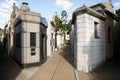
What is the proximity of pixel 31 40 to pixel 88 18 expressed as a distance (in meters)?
4.65

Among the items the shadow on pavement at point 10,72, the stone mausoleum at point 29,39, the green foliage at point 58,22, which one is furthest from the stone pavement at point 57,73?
the green foliage at point 58,22

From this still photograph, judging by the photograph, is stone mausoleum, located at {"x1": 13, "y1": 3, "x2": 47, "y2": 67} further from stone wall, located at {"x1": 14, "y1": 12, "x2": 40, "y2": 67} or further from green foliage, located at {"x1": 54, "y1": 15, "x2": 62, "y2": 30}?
green foliage, located at {"x1": 54, "y1": 15, "x2": 62, "y2": 30}

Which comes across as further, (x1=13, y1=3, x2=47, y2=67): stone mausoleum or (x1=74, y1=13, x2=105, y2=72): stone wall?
(x1=13, y1=3, x2=47, y2=67): stone mausoleum

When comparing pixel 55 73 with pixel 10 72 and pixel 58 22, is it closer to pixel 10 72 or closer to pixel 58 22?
pixel 10 72

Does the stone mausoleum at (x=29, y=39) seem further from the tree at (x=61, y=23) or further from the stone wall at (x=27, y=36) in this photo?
the tree at (x=61, y=23)

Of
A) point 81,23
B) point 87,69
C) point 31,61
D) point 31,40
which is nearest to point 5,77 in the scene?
point 31,61

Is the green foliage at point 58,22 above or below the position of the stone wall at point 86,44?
above

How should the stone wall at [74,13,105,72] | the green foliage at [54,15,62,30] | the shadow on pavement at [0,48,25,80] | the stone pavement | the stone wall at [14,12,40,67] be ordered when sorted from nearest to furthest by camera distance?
the stone pavement → the shadow on pavement at [0,48,25,80] → the stone wall at [74,13,105,72] → the stone wall at [14,12,40,67] → the green foliage at [54,15,62,30]

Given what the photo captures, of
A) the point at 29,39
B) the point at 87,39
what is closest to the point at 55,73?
the point at 87,39

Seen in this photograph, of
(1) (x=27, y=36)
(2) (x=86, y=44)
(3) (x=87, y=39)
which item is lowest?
(2) (x=86, y=44)

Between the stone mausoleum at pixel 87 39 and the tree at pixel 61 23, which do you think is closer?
the stone mausoleum at pixel 87 39

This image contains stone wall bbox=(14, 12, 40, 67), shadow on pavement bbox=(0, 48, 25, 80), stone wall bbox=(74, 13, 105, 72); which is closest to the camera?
shadow on pavement bbox=(0, 48, 25, 80)

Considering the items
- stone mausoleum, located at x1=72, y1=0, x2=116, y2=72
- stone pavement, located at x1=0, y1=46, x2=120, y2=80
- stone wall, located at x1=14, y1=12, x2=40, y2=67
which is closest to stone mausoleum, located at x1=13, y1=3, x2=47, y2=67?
stone wall, located at x1=14, y1=12, x2=40, y2=67

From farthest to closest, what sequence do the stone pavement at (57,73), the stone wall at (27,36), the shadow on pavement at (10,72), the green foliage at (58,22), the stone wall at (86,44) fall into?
the green foliage at (58,22)
the stone wall at (27,36)
the stone wall at (86,44)
the shadow on pavement at (10,72)
the stone pavement at (57,73)
